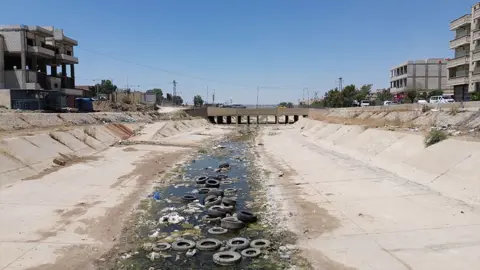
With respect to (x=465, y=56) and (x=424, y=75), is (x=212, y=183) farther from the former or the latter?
(x=424, y=75)

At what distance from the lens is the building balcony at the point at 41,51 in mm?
57656

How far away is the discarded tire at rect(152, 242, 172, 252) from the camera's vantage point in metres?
10.5

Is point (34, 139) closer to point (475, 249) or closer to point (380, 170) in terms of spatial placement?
point (380, 170)

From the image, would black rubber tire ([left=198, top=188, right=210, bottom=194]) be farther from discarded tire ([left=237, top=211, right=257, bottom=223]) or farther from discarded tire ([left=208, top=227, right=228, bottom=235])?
discarded tire ([left=208, top=227, right=228, bottom=235])

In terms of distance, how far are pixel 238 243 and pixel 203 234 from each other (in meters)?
1.66

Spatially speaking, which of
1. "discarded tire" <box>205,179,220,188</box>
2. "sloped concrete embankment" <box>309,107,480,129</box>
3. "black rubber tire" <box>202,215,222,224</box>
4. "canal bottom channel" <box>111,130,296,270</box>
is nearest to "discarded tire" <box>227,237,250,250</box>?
"canal bottom channel" <box>111,130,296,270</box>

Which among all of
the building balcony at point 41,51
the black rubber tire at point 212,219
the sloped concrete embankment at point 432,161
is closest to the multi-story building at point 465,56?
the sloped concrete embankment at point 432,161

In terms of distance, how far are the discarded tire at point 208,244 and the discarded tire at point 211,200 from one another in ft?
14.7

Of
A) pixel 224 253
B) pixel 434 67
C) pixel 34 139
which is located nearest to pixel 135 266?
pixel 224 253

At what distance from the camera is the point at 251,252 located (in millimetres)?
10211

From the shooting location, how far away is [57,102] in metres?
49.2

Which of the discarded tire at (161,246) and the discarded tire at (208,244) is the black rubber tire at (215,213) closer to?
the discarded tire at (208,244)

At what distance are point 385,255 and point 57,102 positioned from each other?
161 feet

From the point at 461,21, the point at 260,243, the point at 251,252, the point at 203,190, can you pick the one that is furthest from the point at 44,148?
the point at 461,21
